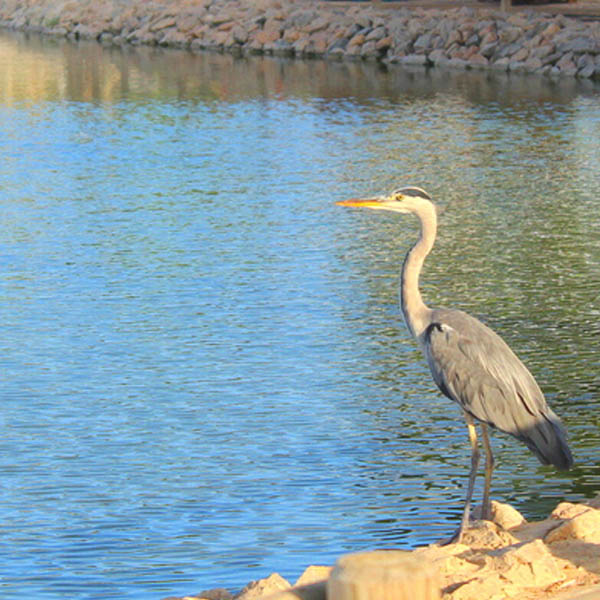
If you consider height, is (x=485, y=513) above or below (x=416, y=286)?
below

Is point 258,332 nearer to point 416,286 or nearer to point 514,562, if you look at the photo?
point 416,286

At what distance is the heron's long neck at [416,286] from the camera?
7.59 meters

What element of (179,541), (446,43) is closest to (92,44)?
(446,43)

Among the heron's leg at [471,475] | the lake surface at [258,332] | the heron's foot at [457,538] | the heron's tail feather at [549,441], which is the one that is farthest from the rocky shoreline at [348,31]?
the heron's foot at [457,538]

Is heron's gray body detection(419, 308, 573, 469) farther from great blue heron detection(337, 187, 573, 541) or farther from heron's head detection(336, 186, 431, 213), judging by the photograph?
heron's head detection(336, 186, 431, 213)

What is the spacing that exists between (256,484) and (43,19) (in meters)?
39.6

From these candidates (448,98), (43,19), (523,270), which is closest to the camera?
(523,270)

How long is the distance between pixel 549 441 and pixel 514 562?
1.12 meters

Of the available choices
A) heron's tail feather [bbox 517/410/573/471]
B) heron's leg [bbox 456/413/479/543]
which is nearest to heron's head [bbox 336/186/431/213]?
heron's leg [bbox 456/413/479/543]

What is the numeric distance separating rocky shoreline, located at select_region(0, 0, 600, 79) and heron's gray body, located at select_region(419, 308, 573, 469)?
23579mm

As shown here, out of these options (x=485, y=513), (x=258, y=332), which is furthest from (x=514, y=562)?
(x=258, y=332)

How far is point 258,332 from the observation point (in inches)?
470

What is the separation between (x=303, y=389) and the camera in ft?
34.5

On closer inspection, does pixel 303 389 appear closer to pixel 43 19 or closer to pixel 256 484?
pixel 256 484
